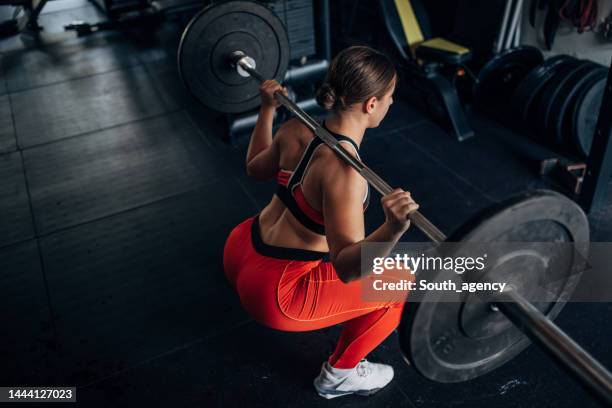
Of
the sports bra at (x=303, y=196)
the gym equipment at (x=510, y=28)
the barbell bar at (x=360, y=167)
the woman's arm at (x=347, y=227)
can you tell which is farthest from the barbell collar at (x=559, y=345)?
the gym equipment at (x=510, y=28)

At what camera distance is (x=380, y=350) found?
1.97 meters

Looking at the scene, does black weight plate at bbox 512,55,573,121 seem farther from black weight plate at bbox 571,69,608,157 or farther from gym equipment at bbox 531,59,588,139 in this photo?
black weight plate at bbox 571,69,608,157

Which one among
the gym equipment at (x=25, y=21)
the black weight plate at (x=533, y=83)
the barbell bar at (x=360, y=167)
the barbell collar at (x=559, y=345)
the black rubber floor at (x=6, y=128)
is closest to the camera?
the barbell collar at (x=559, y=345)

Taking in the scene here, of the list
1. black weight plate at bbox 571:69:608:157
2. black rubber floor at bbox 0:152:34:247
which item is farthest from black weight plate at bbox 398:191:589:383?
black rubber floor at bbox 0:152:34:247

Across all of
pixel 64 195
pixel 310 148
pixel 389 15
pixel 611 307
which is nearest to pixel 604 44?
pixel 389 15

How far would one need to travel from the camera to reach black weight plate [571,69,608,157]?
2797 millimetres

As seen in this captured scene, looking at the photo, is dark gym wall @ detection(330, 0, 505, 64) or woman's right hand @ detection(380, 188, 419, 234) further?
dark gym wall @ detection(330, 0, 505, 64)

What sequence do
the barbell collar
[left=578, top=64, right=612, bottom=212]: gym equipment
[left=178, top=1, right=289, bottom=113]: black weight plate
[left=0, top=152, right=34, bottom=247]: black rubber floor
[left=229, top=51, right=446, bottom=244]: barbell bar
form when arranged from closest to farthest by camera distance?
the barbell collar < [left=229, top=51, right=446, bottom=244]: barbell bar < [left=178, top=1, right=289, bottom=113]: black weight plate < [left=578, top=64, right=612, bottom=212]: gym equipment < [left=0, top=152, right=34, bottom=247]: black rubber floor

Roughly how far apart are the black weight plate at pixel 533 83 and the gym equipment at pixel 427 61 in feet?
0.97

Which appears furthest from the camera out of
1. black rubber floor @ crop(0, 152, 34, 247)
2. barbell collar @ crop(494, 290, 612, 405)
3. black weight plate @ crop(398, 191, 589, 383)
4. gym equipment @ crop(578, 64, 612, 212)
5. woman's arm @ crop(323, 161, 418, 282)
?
black rubber floor @ crop(0, 152, 34, 247)

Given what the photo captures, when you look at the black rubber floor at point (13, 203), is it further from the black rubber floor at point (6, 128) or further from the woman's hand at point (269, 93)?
the woman's hand at point (269, 93)

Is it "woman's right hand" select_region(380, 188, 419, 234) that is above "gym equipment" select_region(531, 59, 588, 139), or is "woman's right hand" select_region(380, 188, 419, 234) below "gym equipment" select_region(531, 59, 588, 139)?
above

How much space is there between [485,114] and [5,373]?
2816 mm

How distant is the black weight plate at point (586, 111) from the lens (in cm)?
280
